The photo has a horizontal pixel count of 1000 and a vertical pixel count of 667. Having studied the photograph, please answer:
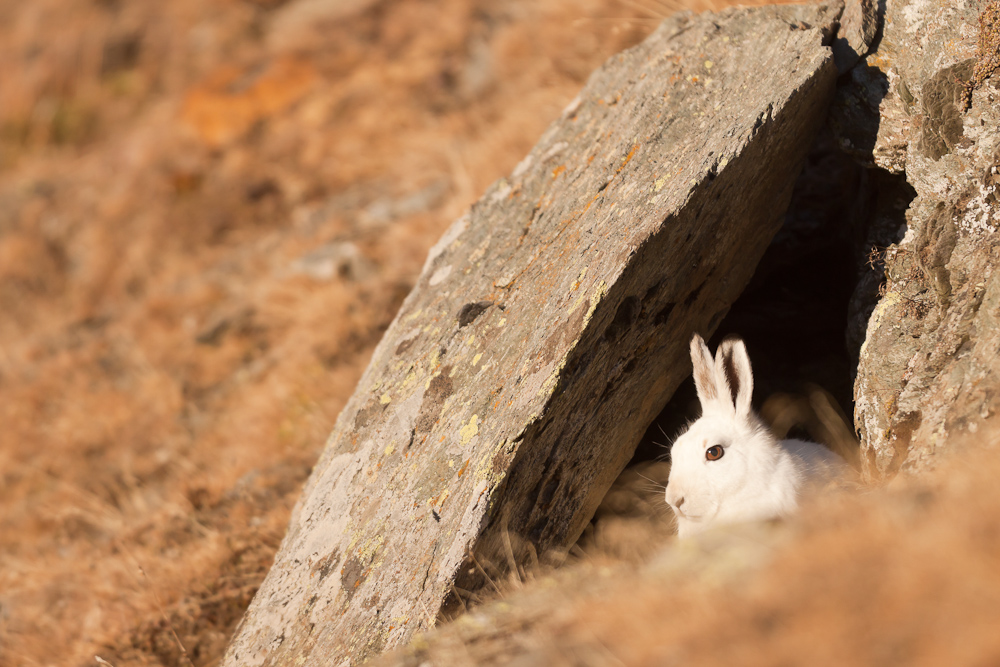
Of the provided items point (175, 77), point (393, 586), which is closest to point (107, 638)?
point (393, 586)

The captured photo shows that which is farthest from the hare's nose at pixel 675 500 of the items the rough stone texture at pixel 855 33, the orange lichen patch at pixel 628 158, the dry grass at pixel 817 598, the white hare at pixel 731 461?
the rough stone texture at pixel 855 33

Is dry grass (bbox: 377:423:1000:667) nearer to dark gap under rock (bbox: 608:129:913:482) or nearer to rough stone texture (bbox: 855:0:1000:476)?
rough stone texture (bbox: 855:0:1000:476)

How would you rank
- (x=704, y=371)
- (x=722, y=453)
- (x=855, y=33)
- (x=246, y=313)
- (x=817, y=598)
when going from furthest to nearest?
1. (x=246, y=313)
2. (x=855, y=33)
3. (x=704, y=371)
4. (x=722, y=453)
5. (x=817, y=598)

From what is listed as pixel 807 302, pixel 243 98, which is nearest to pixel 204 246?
pixel 243 98

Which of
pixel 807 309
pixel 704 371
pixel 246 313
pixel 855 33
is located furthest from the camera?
pixel 246 313

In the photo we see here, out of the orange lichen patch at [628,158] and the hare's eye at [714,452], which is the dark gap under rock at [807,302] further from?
the orange lichen patch at [628,158]

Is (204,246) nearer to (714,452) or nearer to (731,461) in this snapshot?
(714,452)

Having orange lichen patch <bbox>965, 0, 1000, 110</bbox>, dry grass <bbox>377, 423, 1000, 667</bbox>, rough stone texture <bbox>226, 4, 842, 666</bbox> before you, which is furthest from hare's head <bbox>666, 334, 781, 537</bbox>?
orange lichen patch <bbox>965, 0, 1000, 110</bbox>
